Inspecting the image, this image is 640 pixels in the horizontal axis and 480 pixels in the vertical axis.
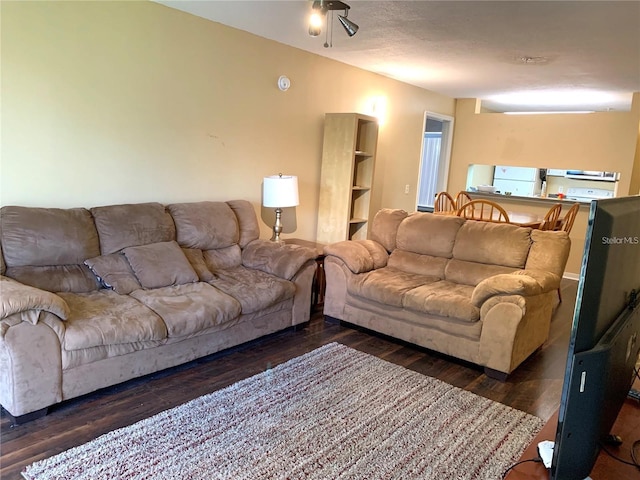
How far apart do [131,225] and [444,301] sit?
87.4 inches

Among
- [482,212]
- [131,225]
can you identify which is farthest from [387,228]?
[131,225]

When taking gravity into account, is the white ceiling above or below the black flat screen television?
above

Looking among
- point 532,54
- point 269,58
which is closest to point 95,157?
point 269,58

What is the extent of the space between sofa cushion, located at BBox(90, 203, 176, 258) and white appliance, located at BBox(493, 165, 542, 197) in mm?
6036

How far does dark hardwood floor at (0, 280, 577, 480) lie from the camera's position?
2178 millimetres

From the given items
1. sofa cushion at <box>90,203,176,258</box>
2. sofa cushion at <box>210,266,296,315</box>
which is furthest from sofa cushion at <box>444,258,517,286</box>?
sofa cushion at <box>90,203,176,258</box>

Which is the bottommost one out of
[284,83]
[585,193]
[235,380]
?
[235,380]

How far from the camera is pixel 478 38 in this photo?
11.8 feet

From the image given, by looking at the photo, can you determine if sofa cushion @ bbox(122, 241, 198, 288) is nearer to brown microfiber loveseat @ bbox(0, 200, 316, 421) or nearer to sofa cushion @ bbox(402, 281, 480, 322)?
brown microfiber loveseat @ bbox(0, 200, 316, 421)

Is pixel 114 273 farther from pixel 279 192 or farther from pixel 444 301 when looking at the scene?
pixel 444 301

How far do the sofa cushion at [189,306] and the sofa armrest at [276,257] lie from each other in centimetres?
60

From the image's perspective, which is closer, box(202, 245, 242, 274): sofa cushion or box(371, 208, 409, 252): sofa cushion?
box(202, 245, 242, 274): sofa cushion

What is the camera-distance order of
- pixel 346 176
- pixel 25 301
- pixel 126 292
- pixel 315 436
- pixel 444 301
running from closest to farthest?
pixel 25 301, pixel 315 436, pixel 126 292, pixel 444 301, pixel 346 176

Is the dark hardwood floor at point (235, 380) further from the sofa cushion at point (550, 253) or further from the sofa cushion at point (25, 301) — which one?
the sofa cushion at point (550, 253)
